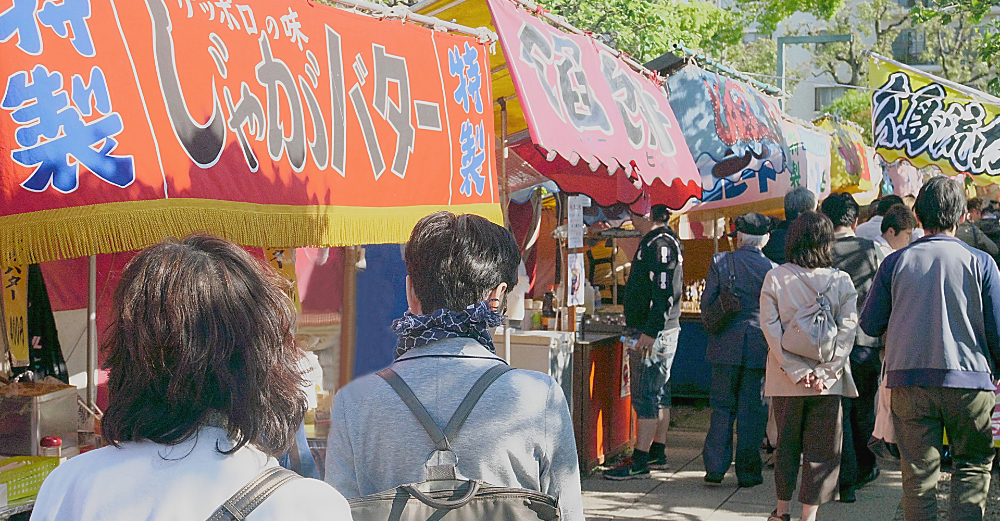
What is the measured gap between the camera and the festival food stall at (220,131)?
2.50 m

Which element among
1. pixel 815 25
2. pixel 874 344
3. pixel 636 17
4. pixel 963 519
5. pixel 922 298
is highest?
pixel 815 25

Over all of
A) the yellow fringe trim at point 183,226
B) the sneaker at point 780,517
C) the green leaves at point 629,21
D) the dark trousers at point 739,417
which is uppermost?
the green leaves at point 629,21

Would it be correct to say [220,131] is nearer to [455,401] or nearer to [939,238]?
[455,401]

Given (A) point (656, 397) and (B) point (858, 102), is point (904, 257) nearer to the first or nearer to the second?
(A) point (656, 397)

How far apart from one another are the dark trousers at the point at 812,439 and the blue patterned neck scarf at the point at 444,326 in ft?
11.3

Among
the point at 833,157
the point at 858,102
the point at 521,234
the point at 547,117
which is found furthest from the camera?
the point at 858,102

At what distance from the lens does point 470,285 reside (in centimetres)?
205

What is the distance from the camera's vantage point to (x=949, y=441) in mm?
4312

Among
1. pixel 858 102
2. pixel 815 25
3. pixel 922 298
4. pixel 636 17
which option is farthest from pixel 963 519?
pixel 815 25

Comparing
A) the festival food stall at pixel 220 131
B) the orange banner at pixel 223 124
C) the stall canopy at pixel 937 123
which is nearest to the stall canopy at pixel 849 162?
the stall canopy at pixel 937 123

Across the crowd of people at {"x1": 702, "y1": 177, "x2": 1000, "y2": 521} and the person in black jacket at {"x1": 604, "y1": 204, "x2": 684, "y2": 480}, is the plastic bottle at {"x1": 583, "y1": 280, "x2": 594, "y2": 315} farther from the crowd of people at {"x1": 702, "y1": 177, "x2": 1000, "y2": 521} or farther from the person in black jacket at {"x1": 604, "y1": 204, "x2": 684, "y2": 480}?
the crowd of people at {"x1": 702, "y1": 177, "x2": 1000, "y2": 521}

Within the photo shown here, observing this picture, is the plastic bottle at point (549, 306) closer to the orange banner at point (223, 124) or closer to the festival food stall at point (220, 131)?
the festival food stall at point (220, 131)

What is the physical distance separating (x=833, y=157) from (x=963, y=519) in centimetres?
695

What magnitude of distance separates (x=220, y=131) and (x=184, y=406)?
5.94 ft
